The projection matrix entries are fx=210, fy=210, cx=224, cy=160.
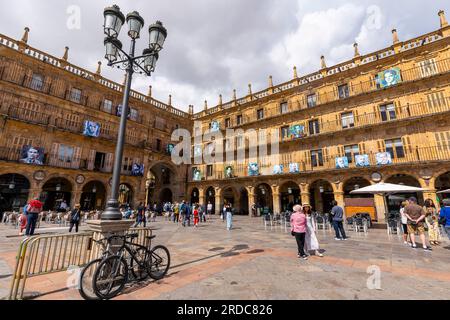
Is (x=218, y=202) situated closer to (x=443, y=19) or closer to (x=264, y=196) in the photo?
(x=264, y=196)

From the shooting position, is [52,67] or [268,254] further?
[52,67]

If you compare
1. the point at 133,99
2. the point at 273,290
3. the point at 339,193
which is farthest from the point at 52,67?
the point at 339,193

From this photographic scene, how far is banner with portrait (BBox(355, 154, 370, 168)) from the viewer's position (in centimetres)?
1633

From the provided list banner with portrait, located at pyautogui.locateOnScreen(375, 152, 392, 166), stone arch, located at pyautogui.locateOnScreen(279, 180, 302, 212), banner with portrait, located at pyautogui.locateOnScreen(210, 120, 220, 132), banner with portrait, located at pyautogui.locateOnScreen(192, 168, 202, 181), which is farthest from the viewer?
banner with portrait, located at pyautogui.locateOnScreen(192, 168, 202, 181)

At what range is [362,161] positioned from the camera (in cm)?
1653

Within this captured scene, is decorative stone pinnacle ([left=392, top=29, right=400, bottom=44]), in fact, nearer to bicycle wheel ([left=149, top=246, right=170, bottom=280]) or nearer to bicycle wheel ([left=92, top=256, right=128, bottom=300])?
bicycle wheel ([left=149, top=246, right=170, bottom=280])

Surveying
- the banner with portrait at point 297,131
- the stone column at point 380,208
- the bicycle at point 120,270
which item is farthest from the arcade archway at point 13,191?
the stone column at point 380,208

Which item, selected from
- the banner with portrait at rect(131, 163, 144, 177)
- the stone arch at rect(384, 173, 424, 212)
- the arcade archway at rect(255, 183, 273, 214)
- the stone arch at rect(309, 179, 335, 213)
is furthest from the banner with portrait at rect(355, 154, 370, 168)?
the banner with portrait at rect(131, 163, 144, 177)

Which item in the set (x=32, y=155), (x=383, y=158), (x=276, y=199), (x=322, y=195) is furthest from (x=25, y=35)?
(x=383, y=158)

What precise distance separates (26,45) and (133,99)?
30.4ft

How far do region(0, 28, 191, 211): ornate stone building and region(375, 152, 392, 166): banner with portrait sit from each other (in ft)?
71.8

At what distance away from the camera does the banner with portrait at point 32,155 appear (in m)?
16.2

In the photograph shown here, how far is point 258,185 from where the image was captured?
78.3 ft
